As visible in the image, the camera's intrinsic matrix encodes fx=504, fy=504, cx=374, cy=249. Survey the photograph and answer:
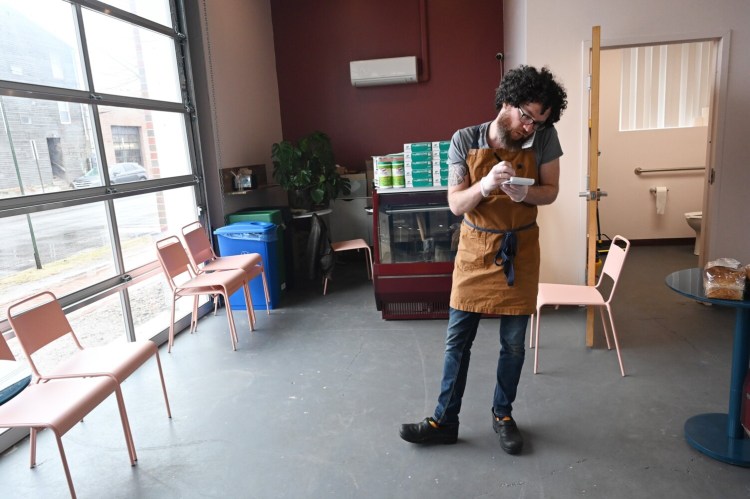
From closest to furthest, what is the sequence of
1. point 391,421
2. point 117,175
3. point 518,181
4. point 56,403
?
point 518,181 < point 56,403 < point 391,421 < point 117,175

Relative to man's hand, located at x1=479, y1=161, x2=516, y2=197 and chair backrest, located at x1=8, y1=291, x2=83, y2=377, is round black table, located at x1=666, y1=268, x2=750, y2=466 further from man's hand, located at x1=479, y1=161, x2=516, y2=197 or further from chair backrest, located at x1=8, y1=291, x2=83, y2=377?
chair backrest, located at x1=8, y1=291, x2=83, y2=377

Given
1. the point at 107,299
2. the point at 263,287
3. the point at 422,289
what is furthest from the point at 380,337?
the point at 107,299

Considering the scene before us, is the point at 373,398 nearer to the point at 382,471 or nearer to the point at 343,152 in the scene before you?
the point at 382,471

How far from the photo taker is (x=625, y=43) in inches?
139

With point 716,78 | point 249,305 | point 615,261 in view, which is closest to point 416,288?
point 249,305

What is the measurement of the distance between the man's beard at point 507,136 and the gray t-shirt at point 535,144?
3 cm

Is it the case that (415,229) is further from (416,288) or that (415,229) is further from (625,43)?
(625,43)

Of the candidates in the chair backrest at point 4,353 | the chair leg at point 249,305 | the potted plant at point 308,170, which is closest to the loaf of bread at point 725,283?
the chair backrest at point 4,353

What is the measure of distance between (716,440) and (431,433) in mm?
1171

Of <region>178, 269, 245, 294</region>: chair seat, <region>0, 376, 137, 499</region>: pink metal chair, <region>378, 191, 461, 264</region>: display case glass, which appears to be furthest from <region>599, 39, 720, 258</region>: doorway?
<region>0, 376, 137, 499</region>: pink metal chair

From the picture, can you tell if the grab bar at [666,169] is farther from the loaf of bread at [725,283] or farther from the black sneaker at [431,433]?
the black sneaker at [431,433]

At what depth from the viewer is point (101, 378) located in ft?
6.79

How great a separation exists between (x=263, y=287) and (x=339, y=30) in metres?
3.03

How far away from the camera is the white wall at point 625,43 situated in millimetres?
3480
